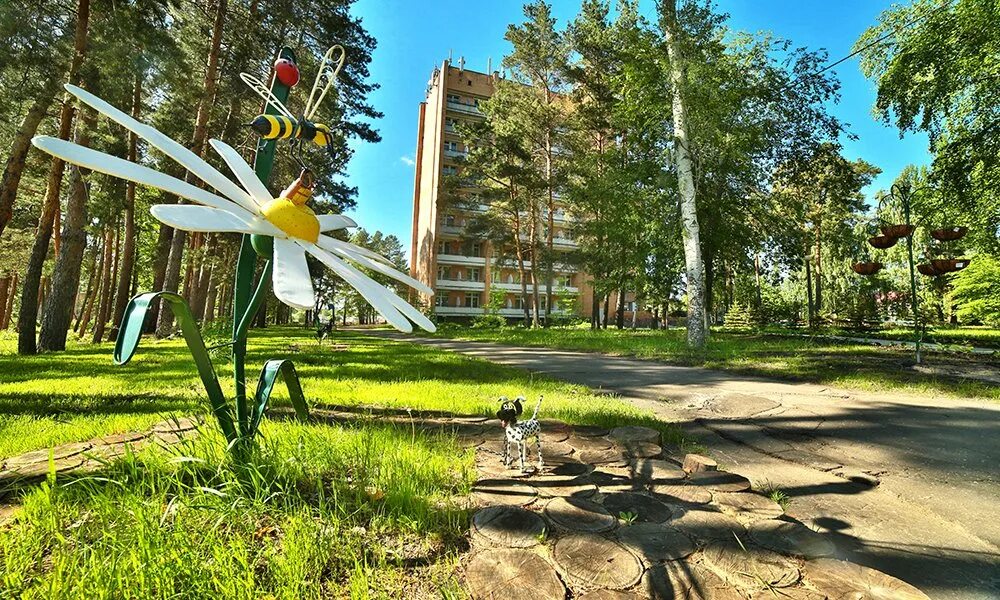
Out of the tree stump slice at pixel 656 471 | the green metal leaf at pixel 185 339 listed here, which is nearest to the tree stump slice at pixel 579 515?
the tree stump slice at pixel 656 471

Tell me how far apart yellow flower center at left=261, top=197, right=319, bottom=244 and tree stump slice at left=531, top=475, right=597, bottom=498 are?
1412 millimetres

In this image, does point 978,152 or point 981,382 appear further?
point 978,152

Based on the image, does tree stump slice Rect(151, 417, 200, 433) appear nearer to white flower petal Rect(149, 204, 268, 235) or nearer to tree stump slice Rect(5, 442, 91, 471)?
tree stump slice Rect(5, 442, 91, 471)

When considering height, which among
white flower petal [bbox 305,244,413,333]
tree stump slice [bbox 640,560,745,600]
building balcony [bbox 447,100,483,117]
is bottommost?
tree stump slice [bbox 640,560,745,600]

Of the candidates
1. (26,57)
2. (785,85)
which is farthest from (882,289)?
(26,57)

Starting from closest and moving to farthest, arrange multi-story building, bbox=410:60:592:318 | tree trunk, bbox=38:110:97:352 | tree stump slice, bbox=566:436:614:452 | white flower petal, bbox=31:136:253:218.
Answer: white flower petal, bbox=31:136:253:218, tree stump slice, bbox=566:436:614:452, tree trunk, bbox=38:110:97:352, multi-story building, bbox=410:60:592:318

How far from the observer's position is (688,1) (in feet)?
33.5

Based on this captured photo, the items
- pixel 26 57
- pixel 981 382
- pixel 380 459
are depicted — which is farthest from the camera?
pixel 26 57

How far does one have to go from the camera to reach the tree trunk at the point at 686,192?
31.5 ft

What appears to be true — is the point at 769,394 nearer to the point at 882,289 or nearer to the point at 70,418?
the point at 70,418

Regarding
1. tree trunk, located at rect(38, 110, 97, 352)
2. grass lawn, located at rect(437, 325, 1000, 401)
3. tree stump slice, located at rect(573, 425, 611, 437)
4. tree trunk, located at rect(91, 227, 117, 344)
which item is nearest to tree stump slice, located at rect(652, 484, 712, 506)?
tree stump slice, located at rect(573, 425, 611, 437)

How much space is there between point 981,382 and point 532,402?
6078 millimetres

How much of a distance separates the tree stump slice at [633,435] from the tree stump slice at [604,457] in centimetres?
20

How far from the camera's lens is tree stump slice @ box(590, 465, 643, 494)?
1829mm
